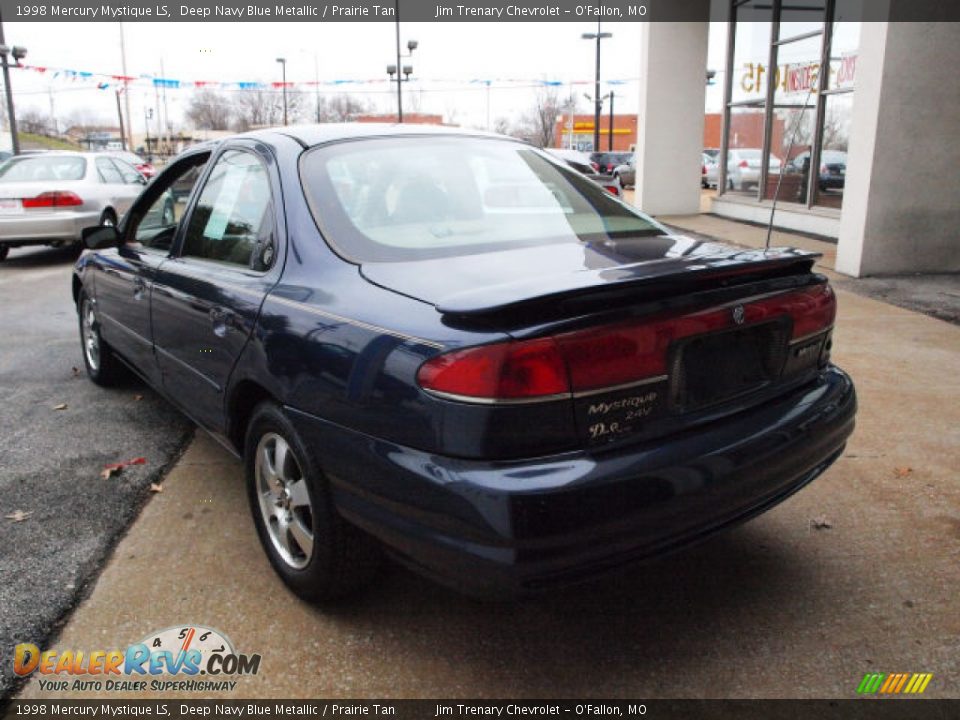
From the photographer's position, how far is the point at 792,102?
13695 millimetres

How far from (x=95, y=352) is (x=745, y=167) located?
13419 mm

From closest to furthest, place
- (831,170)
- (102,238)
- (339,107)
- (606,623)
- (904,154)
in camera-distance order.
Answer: (606,623) → (102,238) → (904,154) → (831,170) → (339,107)

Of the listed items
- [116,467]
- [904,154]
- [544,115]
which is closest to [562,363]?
[116,467]

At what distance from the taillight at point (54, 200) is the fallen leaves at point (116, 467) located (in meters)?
8.44

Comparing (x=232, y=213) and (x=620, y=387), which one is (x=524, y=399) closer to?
(x=620, y=387)

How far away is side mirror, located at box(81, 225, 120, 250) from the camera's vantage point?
4480 millimetres

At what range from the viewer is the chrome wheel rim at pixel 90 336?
16.9ft

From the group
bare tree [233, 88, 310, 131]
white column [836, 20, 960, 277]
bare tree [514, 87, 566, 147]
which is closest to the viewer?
white column [836, 20, 960, 277]

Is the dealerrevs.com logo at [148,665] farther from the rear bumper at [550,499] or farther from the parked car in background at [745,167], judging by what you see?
the parked car in background at [745,167]

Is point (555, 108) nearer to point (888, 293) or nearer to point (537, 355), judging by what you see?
point (888, 293)

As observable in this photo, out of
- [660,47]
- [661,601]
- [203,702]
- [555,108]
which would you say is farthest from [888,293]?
[555,108]

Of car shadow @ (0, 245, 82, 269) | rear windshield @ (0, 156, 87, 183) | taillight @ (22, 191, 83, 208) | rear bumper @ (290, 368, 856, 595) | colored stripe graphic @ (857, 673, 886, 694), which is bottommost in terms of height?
car shadow @ (0, 245, 82, 269)

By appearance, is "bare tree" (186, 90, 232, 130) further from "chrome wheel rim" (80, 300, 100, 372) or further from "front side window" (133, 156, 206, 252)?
"front side window" (133, 156, 206, 252)

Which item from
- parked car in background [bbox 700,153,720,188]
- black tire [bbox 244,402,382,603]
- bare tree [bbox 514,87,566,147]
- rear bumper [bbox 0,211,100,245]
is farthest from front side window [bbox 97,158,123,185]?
bare tree [bbox 514,87,566,147]
